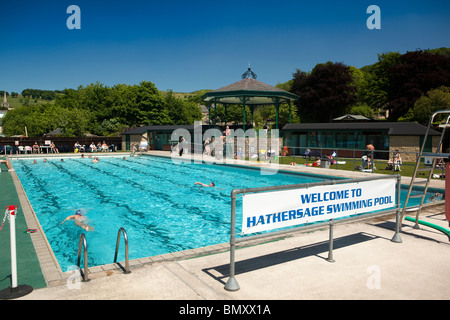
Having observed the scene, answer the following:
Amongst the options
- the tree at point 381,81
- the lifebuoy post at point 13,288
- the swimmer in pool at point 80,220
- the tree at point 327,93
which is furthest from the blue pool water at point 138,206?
the tree at point 381,81

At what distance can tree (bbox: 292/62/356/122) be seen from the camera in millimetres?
50125

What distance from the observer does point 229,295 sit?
378 cm

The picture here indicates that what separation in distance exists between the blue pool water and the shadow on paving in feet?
9.52

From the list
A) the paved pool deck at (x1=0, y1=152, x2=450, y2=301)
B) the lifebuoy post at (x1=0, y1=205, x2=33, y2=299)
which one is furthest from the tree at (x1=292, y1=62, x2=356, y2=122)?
the lifebuoy post at (x1=0, y1=205, x2=33, y2=299)

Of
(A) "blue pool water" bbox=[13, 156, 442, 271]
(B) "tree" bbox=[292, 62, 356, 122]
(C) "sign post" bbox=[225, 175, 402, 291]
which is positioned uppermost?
(B) "tree" bbox=[292, 62, 356, 122]

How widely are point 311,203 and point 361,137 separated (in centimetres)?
2260

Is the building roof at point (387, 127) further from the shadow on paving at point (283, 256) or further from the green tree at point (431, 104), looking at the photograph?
the shadow on paving at point (283, 256)

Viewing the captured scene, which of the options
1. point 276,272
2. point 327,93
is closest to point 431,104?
point 327,93

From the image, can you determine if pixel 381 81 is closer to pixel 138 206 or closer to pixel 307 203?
pixel 138 206

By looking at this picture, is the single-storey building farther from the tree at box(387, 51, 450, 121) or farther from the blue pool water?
the tree at box(387, 51, 450, 121)

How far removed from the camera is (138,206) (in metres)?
11.5
